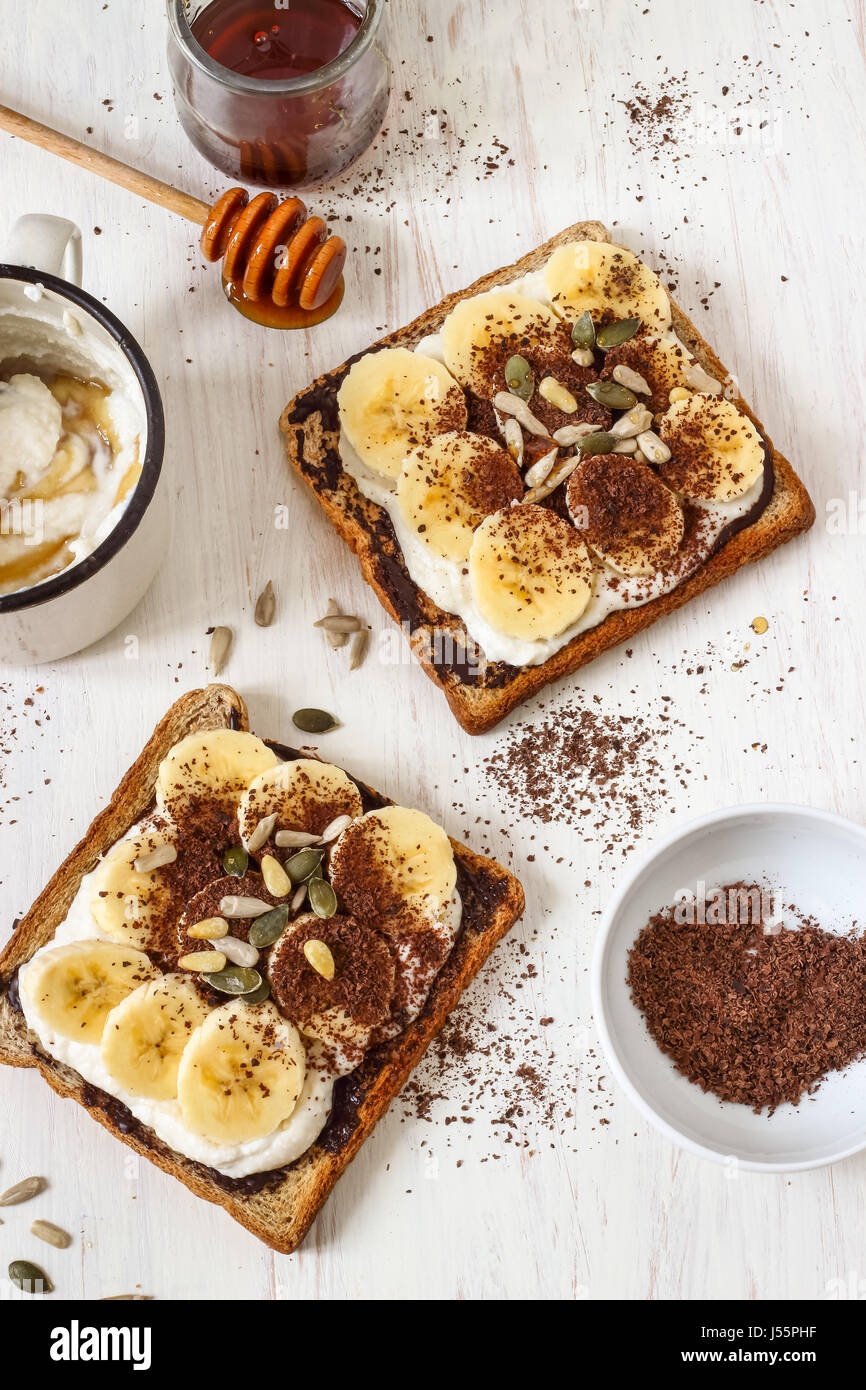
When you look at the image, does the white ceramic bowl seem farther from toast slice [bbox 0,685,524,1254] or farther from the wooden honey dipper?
the wooden honey dipper

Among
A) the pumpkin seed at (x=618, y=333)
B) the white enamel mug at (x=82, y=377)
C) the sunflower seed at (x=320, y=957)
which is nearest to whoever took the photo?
the white enamel mug at (x=82, y=377)

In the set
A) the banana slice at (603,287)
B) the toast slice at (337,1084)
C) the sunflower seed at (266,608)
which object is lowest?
the toast slice at (337,1084)

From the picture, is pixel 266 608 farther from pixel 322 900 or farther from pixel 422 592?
pixel 322 900

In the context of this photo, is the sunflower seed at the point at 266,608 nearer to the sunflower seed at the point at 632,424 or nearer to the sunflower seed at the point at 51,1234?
the sunflower seed at the point at 632,424

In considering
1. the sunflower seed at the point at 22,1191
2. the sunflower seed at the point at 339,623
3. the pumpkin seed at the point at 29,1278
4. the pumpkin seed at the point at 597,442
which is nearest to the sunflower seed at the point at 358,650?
the sunflower seed at the point at 339,623

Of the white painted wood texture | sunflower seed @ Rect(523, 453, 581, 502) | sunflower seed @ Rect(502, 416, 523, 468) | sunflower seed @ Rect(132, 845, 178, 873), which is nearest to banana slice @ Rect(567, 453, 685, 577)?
sunflower seed @ Rect(523, 453, 581, 502)

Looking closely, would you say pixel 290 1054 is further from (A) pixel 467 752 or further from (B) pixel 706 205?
(B) pixel 706 205
